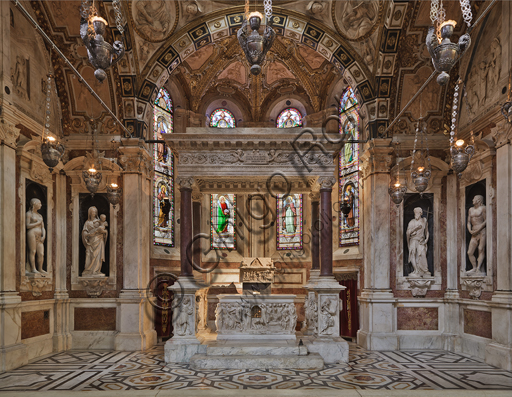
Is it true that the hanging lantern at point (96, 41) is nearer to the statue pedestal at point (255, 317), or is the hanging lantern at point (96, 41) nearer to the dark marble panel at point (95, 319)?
the statue pedestal at point (255, 317)

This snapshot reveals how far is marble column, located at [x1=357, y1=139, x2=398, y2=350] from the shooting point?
38.3 feet

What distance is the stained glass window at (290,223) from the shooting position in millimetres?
16141

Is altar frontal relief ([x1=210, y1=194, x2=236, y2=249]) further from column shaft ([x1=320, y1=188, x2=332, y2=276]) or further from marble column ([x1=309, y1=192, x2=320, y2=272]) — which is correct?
column shaft ([x1=320, y1=188, x2=332, y2=276])

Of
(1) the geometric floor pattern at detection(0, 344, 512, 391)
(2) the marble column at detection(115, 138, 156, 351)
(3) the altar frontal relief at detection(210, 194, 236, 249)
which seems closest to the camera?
(1) the geometric floor pattern at detection(0, 344, 512, 391)

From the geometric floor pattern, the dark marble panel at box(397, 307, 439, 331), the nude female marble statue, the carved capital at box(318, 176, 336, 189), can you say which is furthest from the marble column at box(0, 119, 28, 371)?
the dark marble panel at box(397, 307, 439, 331)

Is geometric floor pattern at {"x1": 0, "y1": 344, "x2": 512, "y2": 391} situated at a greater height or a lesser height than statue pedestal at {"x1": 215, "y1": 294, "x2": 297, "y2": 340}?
lesser

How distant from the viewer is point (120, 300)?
38.5ft

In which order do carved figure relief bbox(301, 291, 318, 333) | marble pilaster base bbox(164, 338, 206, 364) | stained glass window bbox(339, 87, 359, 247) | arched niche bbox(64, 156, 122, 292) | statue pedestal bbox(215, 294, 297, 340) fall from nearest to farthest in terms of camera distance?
marble pilaster base bbox(164, 338, 206, 364)
statue pedestal bbox(215, 294, 297, 340)
carved figure relief bbox(301, 291, 318, 333)
arched niche bbox(64, 156, 122, 292)
stained glass window bbox(339, 87, 359, 247)

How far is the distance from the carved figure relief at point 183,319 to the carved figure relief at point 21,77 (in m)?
5.72

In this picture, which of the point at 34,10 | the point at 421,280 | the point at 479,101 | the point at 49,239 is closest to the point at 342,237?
the point at 421,280

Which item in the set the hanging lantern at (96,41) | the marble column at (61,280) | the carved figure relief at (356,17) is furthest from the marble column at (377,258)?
the hanging lantern at (96,41)

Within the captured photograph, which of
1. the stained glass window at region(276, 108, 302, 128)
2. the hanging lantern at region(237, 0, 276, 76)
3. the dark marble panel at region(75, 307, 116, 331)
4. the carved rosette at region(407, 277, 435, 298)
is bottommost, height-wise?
the dark marble panel at region(75, 307, 116, 331)

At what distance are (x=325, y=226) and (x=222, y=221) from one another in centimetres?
656

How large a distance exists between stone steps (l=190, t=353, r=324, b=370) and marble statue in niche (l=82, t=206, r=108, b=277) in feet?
13.2
